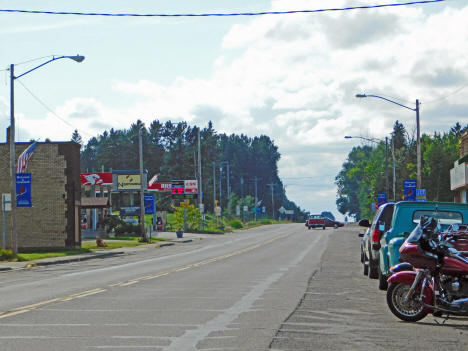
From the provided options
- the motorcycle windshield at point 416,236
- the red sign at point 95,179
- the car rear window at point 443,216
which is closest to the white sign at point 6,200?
the car rear window at point 443,216

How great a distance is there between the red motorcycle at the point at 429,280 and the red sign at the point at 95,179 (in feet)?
198

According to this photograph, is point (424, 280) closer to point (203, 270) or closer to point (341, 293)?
point (341, 293)

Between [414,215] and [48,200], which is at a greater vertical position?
[48,200]

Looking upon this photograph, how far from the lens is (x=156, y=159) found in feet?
494

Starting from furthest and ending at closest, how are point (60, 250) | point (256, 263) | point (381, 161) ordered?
point (381, 161) < point (60, 250) < point (256, 263)

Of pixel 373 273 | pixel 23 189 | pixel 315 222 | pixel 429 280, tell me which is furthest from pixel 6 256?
pixel 315 222

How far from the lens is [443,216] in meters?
14.9

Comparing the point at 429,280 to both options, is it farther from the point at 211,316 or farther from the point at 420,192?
the point at 420,192

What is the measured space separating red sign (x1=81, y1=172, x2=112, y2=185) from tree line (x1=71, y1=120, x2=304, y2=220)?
2066 centimetres

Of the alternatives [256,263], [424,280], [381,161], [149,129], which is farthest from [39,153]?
[149,129]

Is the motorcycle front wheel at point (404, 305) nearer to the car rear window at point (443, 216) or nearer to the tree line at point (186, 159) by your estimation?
the car rear window at point (443, 216)

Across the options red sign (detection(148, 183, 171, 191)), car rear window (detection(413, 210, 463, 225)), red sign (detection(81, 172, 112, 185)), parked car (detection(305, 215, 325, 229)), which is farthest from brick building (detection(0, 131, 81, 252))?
red sign (detection(148, 183, 171, 191))

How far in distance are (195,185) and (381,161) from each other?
5362 cm

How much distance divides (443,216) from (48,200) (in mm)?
29158
